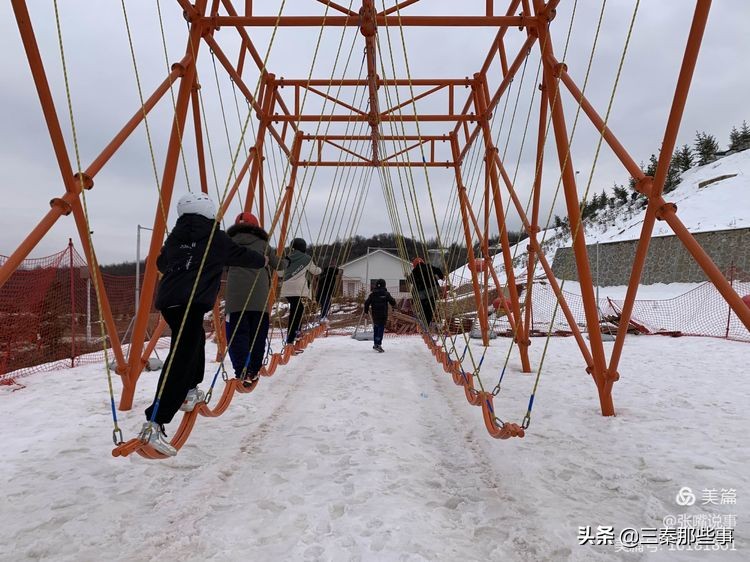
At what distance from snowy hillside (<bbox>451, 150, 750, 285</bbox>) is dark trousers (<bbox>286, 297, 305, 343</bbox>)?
14255 mm

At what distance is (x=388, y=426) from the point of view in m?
3.91

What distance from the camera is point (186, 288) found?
2.77 meters

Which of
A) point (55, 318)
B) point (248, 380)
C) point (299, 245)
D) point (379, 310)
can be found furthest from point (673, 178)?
point (55, 318)

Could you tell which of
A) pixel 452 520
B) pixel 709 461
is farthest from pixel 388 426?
pixel 709 461

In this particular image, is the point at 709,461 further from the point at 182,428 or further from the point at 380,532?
the point at 182,428

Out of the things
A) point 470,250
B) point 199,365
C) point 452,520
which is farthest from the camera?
point 470,250

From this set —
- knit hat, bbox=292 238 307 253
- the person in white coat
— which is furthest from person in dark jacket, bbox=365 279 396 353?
knit hat, bbox=292 238 307 253

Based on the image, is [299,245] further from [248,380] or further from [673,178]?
[673,178]

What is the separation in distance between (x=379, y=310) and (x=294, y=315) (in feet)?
8.94

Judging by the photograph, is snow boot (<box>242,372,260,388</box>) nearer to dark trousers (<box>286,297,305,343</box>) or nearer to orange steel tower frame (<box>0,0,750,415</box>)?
orange steel tower frame (<box>0,0,750,415</box>)

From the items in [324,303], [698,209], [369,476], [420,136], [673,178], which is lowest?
[369,476]

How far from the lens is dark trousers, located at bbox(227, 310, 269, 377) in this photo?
170 inches

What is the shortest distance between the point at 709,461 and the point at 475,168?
243 inches

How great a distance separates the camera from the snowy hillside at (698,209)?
25.0 metres
